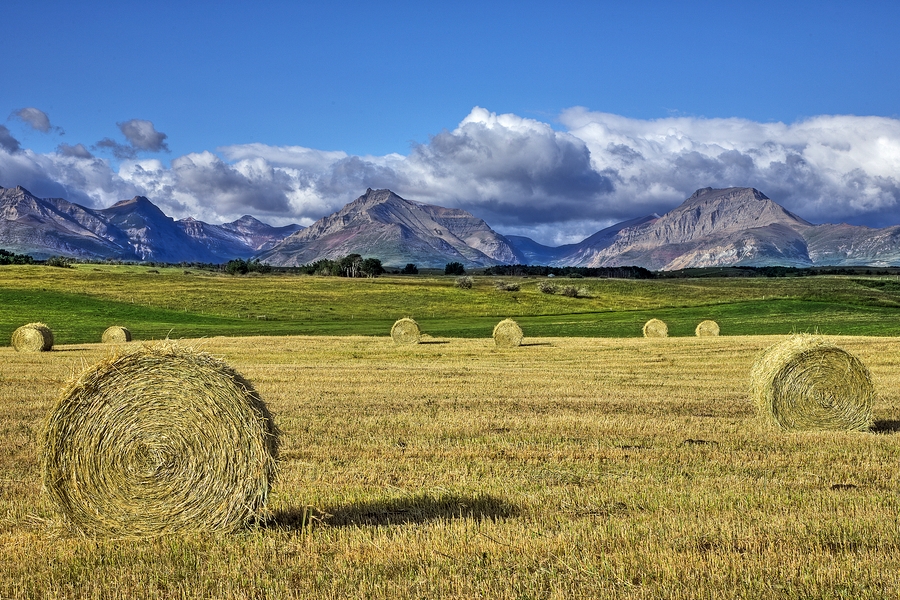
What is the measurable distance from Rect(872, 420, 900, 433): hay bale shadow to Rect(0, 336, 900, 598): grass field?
70 mm

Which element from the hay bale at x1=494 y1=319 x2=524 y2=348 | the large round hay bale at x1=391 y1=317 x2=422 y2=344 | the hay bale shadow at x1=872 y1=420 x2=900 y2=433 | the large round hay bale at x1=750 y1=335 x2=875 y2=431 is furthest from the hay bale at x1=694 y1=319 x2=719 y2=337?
the large round hay bale at x1=750 y1=335 x2=875 y2=431

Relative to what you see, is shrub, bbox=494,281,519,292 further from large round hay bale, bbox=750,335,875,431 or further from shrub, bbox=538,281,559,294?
large round hay bale, bbox=750,335,875,431

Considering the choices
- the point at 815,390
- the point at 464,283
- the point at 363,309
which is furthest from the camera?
the point at 464,283

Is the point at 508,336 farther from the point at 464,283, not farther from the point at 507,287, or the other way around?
the point at 464,283

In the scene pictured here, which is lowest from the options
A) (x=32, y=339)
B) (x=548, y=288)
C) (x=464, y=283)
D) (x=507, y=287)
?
(x=32, y=339)

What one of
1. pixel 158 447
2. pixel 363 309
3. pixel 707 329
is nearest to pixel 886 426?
pixel 158 447

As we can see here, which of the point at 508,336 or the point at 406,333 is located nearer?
the point at 508,336

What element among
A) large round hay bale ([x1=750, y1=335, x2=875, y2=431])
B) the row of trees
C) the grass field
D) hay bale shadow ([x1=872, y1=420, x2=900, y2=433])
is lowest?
hay bale shadow ([x1=872, y1=420, x2=900, y2=433])

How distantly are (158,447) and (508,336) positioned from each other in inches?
1255

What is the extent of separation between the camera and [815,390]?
16500 millimetres

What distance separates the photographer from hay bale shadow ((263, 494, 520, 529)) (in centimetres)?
896

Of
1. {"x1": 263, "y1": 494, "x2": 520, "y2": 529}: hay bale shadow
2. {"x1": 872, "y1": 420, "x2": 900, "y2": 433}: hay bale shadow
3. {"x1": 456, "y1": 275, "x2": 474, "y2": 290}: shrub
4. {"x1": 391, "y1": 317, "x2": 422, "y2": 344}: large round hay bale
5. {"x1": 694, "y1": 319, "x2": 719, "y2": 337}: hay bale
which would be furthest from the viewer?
{"x1": 456, "y1": 275, "x2": 474, "y2": 290}: shrub

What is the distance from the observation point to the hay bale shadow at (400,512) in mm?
8961

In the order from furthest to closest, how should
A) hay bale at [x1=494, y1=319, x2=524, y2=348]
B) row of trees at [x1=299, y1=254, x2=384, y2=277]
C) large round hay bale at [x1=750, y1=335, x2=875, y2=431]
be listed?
row of trees at [x1=299, y1=254, x2=384, y2=277] → hay bale at [x1=494, y1=319, x2=524, y2=348] → large round hay bale at [x1=750, y1=335, x2=875, y2=431]
